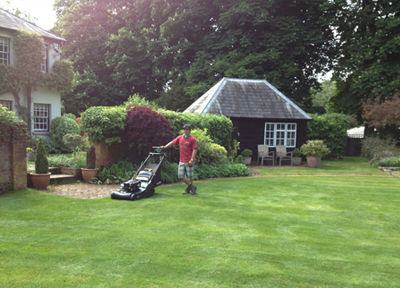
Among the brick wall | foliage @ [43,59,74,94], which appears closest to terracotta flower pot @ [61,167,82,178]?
the brick wall

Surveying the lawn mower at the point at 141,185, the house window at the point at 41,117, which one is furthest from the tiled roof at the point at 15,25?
the lawn mower at the point at 141,185

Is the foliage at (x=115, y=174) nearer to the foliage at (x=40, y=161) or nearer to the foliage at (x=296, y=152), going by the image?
the foliage at (x=40, y=161)

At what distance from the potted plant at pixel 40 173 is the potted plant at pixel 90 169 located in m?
1.77

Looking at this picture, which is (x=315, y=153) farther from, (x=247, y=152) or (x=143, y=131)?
(x=143, y=131)

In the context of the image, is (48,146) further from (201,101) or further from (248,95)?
(248,95)

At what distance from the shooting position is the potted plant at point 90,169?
38.3 ft

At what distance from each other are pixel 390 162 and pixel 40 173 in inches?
655

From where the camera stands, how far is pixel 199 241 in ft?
18.3

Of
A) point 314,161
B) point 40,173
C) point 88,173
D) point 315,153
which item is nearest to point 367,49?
point 315,153

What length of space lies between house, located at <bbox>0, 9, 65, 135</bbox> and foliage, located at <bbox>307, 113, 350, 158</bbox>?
1645 cm

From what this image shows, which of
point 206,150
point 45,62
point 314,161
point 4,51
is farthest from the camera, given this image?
point 45,62

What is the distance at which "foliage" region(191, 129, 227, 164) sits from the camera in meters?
14.2

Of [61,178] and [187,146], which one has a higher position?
[187,146]

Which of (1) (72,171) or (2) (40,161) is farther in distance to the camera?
(1) (72,171)
